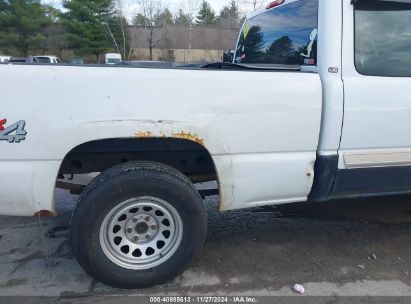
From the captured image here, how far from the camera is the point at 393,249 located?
3.63 metres

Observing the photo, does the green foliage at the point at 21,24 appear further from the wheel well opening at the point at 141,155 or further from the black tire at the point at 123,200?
the black tire at the point at 123,200

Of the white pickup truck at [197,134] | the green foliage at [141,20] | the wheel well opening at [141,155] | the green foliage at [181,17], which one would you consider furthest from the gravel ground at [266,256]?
the green foliage at [181,17]

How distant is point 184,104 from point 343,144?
121cm

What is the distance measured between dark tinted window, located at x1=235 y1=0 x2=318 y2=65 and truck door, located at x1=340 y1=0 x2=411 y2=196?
297mm

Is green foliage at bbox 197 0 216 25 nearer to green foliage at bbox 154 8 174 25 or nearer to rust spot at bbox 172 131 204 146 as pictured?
green foliage at bbox 154 8 174 25

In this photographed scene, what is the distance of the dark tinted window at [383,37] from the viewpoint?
2916mm

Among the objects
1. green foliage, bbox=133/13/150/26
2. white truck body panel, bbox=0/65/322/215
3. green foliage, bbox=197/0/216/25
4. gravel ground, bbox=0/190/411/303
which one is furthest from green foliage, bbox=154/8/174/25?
white truck body panel, bbox=0/65/322/215

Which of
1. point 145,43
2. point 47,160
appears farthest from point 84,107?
point 145,43

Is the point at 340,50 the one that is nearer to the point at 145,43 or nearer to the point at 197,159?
the point at 197,159

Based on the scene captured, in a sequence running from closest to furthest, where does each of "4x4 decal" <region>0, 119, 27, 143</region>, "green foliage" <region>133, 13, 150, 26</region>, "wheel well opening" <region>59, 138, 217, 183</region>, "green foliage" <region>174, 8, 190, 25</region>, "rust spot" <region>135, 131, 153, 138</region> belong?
1. "4x4 decal" <region>0, 119, 27, 143</region>
2. "rust spot" <region>135, 131, 153, 138</region>
3. "wheel well opening" <region>59, 138, 217, 183</region>
4. "green foliage" <region>133, 13, 150, 26</region>
5. "green foliage" <region>174, 8, 190, 25</region>

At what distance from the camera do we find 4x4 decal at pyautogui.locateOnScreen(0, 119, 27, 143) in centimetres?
253

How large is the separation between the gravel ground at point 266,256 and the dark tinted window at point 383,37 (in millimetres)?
1572

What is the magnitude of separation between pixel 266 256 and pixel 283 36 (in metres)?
1.91

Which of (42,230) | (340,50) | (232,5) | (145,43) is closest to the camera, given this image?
(340,50)
